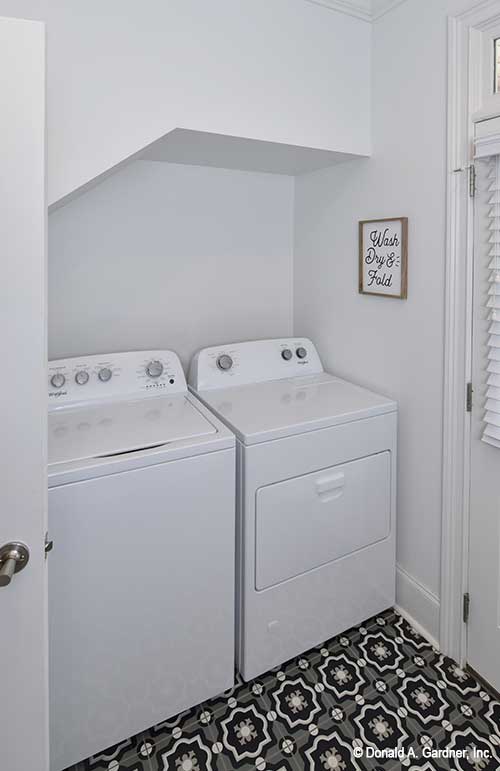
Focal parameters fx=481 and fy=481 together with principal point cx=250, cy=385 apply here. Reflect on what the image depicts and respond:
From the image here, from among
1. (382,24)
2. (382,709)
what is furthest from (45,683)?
(382,24)

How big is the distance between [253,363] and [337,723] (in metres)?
1.41

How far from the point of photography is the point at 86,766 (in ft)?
4.83

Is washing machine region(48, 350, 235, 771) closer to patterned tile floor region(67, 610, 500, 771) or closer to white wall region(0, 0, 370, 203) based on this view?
patterned tile floor region(67, 610, 500, 771)

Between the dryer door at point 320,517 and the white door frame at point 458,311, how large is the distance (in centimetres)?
26

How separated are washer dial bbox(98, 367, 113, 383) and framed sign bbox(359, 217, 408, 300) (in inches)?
44.6

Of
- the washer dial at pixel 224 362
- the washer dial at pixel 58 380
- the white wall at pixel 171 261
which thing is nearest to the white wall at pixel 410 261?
the white wall at pixel 171 261

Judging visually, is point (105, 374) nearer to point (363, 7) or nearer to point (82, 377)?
point (82, 377)

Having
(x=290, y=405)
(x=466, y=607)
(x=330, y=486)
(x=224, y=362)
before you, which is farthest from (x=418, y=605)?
(x=224, y=362)

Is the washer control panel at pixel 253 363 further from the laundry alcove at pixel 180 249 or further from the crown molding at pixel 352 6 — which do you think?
the crown molding at pixel 352 6

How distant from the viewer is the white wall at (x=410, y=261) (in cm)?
174

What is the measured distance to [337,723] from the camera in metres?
1.59

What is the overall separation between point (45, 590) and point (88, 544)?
0.25m

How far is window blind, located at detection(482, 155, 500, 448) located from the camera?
4.97 ft

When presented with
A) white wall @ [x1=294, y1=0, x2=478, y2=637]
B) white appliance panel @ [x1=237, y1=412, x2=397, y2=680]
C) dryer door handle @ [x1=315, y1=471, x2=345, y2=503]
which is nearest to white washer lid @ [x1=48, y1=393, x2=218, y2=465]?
white appliance panel @ [x1=237, y1=412, x2=397, y2=680]
